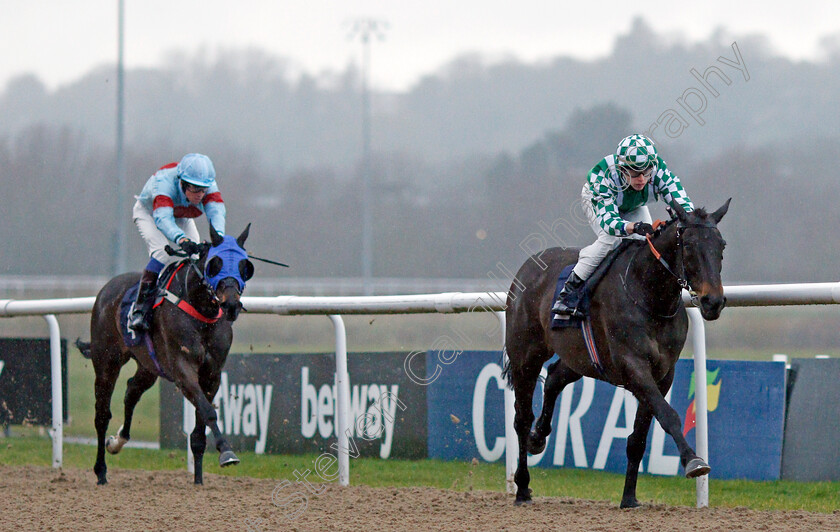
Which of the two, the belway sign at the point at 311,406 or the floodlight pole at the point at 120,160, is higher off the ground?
the floodlight pole at the point at 120,160

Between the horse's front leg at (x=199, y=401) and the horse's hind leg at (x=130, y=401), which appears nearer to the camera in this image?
the horse's front leg at (x=199, y=401)

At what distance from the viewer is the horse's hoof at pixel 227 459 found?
4.71 metres

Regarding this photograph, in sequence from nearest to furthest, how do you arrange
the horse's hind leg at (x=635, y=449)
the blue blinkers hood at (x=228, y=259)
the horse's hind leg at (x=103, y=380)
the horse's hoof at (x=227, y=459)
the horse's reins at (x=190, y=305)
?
the horse's hind leg at (x=635, y=449)
the horse's hoof at (x=227, y=459)
the blue blinkers hood at (x=228, y=259)
the horse's reins at (x=190, y=305)
the horse's hind leg at (x=103, y=380)

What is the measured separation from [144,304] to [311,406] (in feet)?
4.27

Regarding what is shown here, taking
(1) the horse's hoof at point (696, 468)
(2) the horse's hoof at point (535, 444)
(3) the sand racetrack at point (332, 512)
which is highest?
(1) the horse's hoof at point (696, 468)

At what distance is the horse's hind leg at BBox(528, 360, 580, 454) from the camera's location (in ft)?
16.3

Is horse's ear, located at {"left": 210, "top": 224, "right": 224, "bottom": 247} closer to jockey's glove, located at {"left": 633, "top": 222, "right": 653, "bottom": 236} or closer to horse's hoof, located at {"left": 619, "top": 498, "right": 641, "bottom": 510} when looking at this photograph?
jockey's glove, located at {"left": 633, "top": 222, "right": 653, "bottom": 236}

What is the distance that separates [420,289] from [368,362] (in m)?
21.5

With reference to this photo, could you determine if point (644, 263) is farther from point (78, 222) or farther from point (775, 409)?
point (78, 222)

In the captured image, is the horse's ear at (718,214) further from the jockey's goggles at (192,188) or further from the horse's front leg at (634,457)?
the jockey's goggles at (192,188)

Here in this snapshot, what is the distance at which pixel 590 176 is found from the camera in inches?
185

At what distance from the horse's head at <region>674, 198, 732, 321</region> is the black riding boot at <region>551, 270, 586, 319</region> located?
658mm

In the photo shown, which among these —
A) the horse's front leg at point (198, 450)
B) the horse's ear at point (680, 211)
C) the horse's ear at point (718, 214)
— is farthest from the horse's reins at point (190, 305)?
the horse's ear at point (718, 214)

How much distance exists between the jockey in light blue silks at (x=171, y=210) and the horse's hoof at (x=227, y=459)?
1358 mm
